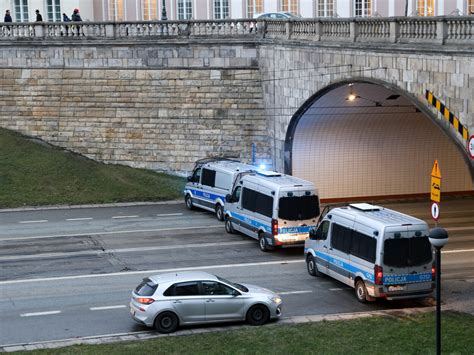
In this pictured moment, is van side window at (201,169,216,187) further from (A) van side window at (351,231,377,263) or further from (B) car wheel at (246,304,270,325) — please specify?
(B) car wheel at (246,304,270,325)

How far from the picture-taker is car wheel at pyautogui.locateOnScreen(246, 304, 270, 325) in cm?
2162

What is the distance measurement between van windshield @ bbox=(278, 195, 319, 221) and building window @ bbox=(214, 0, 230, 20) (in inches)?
1045

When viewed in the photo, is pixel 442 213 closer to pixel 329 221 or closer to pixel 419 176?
pixel 419 176

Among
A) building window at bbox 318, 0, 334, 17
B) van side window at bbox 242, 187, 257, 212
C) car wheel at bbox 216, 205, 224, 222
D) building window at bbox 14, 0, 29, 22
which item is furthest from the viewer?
building window at bbox 14, 0, 29, 22

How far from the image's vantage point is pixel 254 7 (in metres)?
53.2

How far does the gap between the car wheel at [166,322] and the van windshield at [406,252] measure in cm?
518

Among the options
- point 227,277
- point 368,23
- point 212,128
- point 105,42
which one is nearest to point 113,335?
point 227,277

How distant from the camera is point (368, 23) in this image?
1230 inches

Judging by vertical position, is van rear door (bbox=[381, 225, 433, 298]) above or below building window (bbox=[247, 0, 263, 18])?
below

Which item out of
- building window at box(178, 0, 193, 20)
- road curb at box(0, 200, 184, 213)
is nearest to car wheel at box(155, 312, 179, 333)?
road curb at box(0, 200, 184, 213)

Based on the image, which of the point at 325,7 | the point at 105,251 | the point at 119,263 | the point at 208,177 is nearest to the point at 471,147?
the point at 119,263

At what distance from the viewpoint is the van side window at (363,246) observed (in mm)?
23270

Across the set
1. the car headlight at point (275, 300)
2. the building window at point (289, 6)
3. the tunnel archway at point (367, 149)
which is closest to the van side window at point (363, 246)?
the car headlight at point (275, 300)

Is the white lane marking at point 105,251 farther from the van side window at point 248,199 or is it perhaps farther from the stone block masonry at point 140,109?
the stone block masonry at point 140,109
